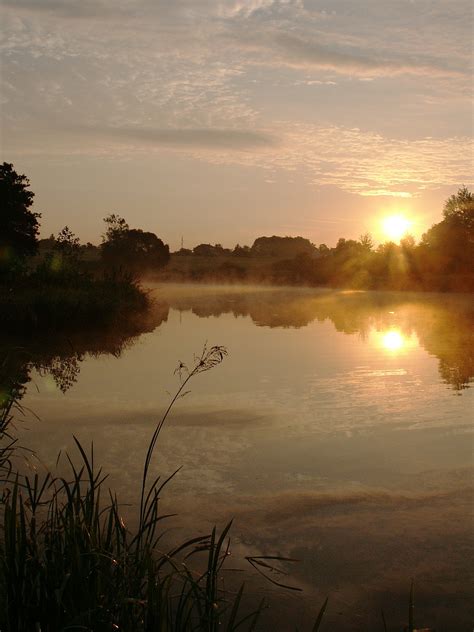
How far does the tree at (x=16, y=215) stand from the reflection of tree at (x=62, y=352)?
1980cm

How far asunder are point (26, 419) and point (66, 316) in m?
10.6

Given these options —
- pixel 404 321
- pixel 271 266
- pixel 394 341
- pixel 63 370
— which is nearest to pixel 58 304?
pixel 63 370

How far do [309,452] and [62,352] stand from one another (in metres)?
8.78

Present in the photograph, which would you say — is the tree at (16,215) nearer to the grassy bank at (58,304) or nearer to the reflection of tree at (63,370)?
the grassy bank at (58,304)

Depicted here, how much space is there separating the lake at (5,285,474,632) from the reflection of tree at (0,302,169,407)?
0.22 ft

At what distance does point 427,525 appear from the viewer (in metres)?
5.38

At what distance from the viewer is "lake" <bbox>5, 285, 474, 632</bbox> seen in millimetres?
4484

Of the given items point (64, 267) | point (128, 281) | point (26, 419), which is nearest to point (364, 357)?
point (26, 419)

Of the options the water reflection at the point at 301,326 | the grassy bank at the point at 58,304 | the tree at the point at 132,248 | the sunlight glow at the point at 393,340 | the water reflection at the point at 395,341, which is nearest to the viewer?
the water reflection at the point at 301,326

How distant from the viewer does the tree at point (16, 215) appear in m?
39.9

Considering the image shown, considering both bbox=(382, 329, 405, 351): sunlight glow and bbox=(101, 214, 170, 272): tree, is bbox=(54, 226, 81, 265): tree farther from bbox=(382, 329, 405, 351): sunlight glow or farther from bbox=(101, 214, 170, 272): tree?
bbox=(101, 214, 170, 272): tree

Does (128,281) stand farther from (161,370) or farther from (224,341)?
(161,370)

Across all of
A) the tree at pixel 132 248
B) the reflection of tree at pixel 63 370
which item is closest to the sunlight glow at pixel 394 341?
the reflection of tree at pixel 63 370

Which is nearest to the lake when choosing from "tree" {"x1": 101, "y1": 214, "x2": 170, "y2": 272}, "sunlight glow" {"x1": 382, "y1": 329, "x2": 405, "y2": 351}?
"sunlight glow" {"x1": 382, "y1": 329, "x2": 405, "y2": 351}
